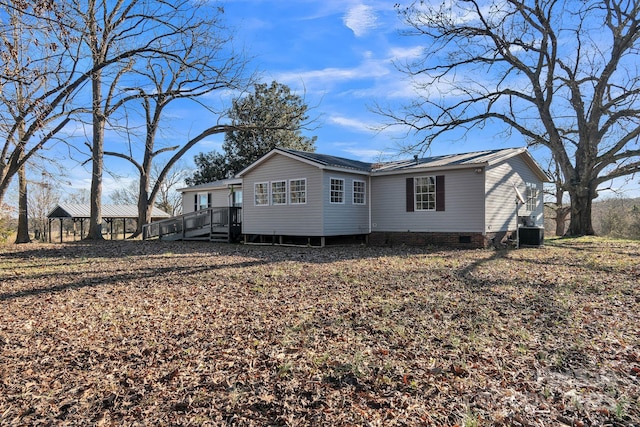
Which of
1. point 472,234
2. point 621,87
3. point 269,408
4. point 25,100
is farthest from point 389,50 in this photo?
point 269,408

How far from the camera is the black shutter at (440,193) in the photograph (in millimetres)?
13805

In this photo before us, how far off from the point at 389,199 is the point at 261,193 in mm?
5274

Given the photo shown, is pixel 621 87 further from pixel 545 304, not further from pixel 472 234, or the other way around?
pixel 545 304

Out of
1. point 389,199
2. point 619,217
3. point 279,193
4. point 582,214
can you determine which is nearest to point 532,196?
point 582,214

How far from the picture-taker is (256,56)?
12477 millimetres

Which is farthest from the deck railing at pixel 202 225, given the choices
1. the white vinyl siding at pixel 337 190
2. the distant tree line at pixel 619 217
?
the distant tree line at pixel 619 217

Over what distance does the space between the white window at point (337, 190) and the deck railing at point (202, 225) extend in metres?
5.38

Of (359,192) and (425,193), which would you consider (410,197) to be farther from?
(359,192)

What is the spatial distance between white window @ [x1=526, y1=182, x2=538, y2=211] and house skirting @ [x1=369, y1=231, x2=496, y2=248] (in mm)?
4341

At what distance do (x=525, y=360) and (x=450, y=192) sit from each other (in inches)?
418

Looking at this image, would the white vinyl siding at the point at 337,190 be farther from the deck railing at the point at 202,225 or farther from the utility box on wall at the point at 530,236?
the utility box on wall at the point at 530,236

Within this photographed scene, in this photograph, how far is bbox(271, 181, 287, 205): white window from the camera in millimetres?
15216

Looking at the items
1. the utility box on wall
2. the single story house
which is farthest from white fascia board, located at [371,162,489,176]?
the utility box on wall

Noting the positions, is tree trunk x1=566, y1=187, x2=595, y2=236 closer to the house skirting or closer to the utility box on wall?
the utility box on wall
